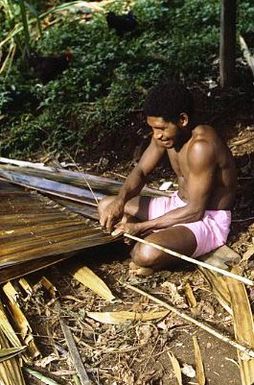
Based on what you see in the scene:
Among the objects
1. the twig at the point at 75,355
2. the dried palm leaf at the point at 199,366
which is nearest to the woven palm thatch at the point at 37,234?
the twig at the point at 75,355

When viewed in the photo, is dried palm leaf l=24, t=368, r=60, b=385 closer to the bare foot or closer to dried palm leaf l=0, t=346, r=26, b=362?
dried palm leaf l=0, t=346, r=26, b=362

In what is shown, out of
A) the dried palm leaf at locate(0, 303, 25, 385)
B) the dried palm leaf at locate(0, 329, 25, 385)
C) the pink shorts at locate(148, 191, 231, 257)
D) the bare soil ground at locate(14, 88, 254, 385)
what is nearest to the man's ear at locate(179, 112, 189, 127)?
the pink shorts at locate(148, 191, 231, 257)

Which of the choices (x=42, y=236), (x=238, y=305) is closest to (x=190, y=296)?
(x=238, y=305)

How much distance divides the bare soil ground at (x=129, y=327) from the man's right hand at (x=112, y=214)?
0.59 ft

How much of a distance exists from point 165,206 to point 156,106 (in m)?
0.73

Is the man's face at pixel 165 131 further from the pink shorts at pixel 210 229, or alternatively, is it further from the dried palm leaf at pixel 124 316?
the dried palm leaf at pixel 124 316

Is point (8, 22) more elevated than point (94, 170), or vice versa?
point (8, 22)

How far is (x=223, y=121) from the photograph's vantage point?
5270 millimetres

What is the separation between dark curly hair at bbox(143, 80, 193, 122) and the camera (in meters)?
3.52

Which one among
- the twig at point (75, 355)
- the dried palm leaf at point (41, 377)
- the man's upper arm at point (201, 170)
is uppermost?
the man's upper arm at point (201, 170)

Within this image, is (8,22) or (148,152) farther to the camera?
(8,22)

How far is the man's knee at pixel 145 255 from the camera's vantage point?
359cm

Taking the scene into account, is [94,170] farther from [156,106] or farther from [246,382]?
[246,382]

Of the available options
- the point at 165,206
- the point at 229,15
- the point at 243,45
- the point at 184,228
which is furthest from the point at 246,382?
the point at 243,45
